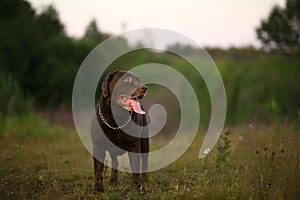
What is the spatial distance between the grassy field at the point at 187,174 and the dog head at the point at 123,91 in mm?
1237

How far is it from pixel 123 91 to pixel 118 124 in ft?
1.66

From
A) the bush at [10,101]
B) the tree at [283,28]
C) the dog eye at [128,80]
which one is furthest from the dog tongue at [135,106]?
the tree at [283,28]

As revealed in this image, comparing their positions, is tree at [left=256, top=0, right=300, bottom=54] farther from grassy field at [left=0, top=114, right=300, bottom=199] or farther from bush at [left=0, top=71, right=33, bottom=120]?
bush at [left=0, top=71, right=33, bottom=120]

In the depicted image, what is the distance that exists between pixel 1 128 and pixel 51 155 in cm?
217

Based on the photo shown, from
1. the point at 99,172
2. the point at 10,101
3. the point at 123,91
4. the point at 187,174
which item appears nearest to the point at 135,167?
the point at 99,172

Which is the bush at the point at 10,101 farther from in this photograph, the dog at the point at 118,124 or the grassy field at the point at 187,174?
the dog at the point at 118,124

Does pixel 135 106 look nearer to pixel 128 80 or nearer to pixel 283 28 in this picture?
pixel 128 80

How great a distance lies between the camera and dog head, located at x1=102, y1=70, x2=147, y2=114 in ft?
16.5

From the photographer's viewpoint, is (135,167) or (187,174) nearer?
(135,167)

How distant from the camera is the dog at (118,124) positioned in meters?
4.94

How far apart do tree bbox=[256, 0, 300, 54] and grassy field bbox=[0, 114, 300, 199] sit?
19.6 ft

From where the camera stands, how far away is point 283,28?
484 inches

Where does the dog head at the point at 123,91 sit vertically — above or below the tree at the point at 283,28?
below

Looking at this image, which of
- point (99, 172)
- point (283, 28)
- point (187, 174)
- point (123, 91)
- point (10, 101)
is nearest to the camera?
point (99, 172)
